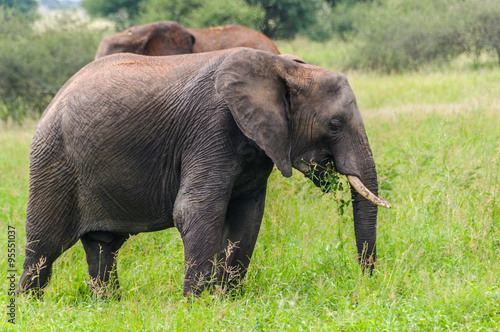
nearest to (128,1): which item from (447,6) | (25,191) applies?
(447,6)

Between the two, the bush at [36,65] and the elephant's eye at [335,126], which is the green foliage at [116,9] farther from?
the elephant's eye at [335,126]

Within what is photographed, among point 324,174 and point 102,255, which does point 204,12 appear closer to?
point 102,255

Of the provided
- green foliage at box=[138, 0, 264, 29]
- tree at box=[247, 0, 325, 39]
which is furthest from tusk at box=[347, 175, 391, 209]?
tree at box=[247, 0, 325, 39]

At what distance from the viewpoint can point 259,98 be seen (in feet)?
14.6

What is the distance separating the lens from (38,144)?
16.1 feet

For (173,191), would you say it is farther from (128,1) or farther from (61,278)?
(128,1)

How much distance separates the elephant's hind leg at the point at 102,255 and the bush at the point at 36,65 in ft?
37.4

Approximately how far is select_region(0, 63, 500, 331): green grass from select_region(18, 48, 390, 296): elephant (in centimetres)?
27

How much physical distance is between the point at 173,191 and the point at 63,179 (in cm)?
82

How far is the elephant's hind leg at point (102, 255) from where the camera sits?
5211mm

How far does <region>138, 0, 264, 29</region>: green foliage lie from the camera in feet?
74.9

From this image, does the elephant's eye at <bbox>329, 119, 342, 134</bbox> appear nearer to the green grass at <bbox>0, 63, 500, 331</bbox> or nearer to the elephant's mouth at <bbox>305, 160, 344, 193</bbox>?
the elephant's mouth at <bbox>305, 160, 344, 193</bbox>

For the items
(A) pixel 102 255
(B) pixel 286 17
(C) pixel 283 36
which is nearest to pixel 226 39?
(A) pixel 102 255

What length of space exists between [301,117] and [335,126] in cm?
24
